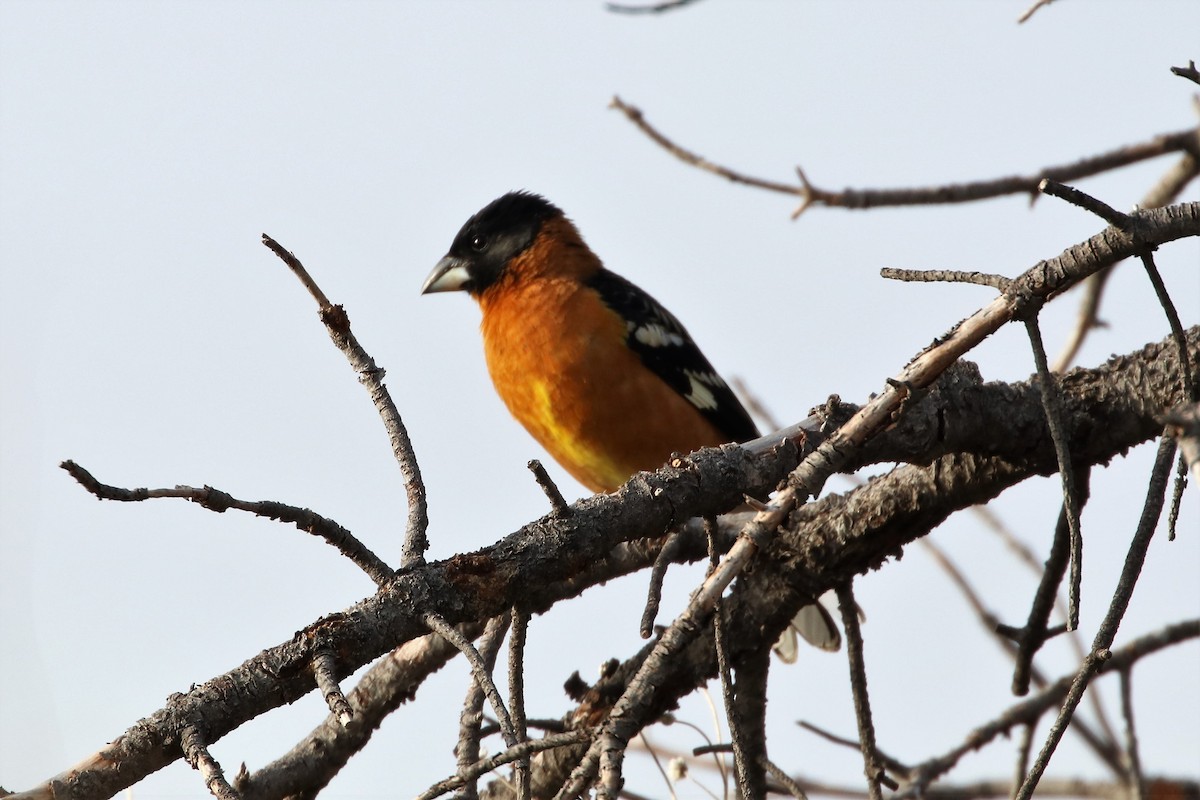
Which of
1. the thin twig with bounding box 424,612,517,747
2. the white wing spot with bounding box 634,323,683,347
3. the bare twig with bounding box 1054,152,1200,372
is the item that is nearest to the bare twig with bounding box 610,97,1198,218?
the bare twig with bounding box 1054,152,1200,372

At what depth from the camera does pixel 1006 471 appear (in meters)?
3.86

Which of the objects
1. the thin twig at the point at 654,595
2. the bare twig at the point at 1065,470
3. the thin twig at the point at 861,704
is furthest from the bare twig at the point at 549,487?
the thin twig at the point at 861,704

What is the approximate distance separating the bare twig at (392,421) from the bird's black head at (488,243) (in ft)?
14.2

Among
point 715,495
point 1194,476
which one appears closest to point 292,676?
point 715,495

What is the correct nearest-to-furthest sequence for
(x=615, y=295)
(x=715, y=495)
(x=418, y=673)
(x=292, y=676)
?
(x=292, y=676) < (x=715, y=495) < (x=418, y=673) < (x=615, y=295)

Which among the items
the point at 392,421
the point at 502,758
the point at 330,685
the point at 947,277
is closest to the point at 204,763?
the point at 330,685

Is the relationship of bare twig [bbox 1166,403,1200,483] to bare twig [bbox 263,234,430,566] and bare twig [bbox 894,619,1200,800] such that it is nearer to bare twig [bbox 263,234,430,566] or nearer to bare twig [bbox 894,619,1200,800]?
bare twig [bbox 263,234,430,566]

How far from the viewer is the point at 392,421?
266cm

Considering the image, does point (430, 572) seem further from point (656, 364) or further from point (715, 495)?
point (656, 364)

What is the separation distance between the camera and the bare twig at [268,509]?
2.02 meters

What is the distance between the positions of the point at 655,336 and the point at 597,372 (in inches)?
21.7

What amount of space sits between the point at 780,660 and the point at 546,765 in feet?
7.15

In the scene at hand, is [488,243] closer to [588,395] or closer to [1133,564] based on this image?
[588,395]

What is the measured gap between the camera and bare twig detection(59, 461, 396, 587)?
202 cm
